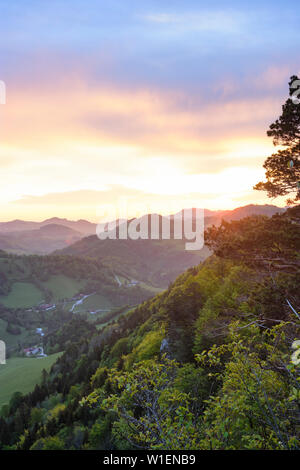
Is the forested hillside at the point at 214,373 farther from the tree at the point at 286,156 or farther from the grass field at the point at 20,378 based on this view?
the grass field at the point at 20,378

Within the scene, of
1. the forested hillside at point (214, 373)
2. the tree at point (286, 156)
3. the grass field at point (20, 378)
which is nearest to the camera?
the forested hillside at point (214, 373)

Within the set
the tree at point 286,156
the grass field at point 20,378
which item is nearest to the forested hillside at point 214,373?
the tree at point 286,156

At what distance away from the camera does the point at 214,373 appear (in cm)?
1912

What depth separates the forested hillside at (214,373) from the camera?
8.05 meters

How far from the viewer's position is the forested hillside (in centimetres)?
805

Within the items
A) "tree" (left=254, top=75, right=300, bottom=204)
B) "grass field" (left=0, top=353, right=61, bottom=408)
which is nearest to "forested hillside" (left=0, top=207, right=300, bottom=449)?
"tree" (left=254, top=75, right=300, bottom=204)

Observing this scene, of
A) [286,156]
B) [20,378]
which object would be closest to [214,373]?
[286,156]

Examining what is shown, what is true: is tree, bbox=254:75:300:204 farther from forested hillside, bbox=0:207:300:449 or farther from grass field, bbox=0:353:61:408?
grass field, bbox=0:353:61:408

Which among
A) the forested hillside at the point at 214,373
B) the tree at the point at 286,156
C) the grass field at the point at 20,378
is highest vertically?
the tree at the point at 286,156

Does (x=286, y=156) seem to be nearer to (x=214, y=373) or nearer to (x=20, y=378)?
(x=214, y=373)

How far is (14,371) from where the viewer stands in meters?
117

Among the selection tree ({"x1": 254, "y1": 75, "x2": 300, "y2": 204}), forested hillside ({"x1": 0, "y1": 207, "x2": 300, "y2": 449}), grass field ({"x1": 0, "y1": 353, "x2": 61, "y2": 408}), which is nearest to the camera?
forested hillside ({"x1": 0, "y1": 207, "x2": 300, "y2": 449})
